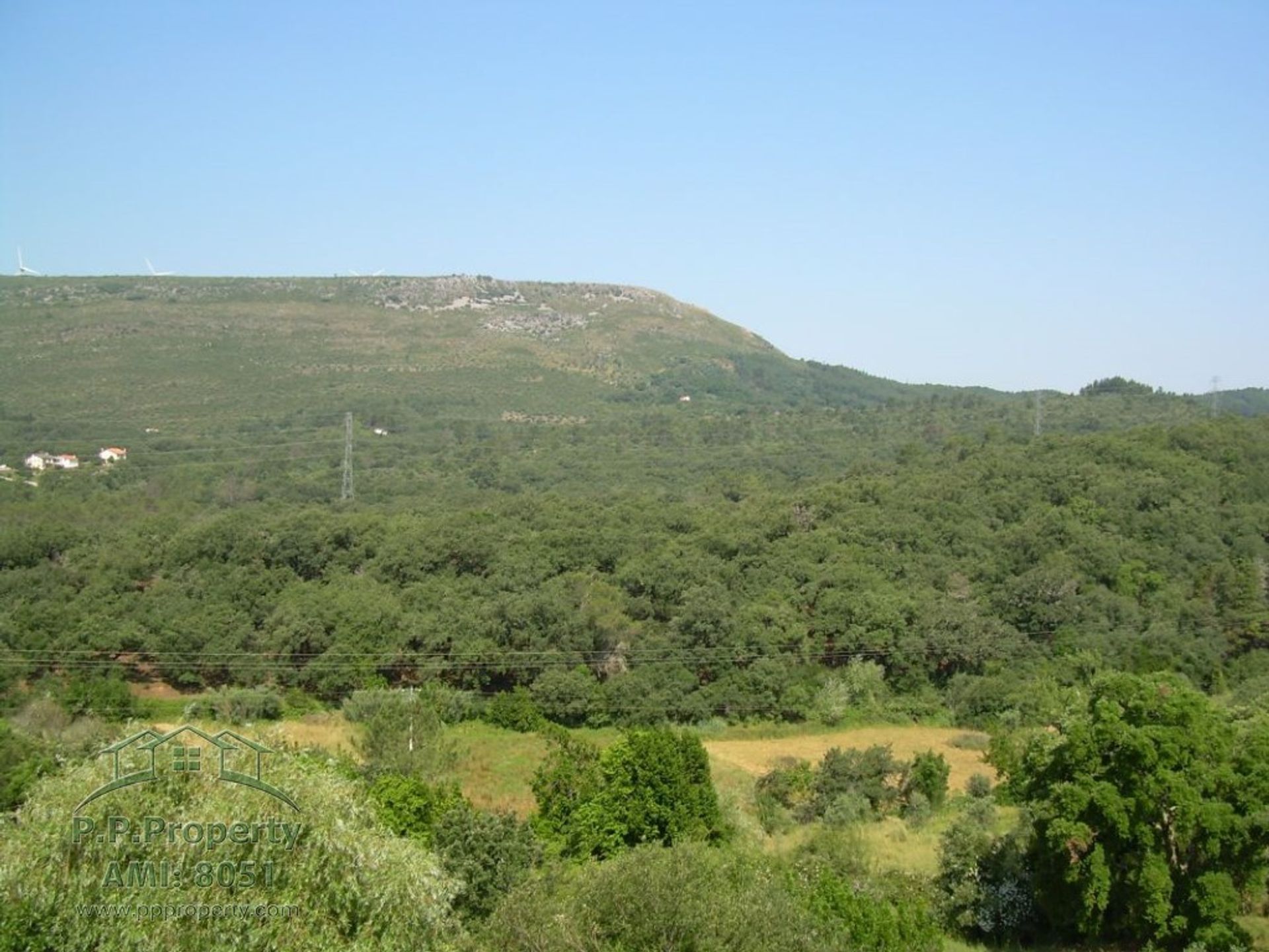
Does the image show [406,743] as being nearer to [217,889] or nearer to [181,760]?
[181,760]

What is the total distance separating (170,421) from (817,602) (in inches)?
2199

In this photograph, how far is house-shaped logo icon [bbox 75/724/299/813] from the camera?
1098cm

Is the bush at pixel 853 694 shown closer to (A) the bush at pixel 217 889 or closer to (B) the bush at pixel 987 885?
(B) the bush at pixel 987 885

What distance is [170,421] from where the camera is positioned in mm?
79188

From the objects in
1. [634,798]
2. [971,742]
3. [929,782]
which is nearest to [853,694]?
[971,742]

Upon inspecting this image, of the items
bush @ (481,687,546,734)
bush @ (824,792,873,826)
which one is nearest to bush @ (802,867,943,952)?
bush @ (824,792,873,826)

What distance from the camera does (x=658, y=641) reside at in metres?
37.7

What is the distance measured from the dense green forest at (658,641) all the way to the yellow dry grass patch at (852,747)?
3.64 feet

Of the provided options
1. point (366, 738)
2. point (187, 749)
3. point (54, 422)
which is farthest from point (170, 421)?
point (187, 749)

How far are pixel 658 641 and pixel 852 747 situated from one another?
8787 mm

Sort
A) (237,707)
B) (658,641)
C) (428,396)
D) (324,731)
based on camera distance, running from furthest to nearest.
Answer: (428,396), (658,641), (237,707), (324,731)

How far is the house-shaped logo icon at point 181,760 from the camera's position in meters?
11.0

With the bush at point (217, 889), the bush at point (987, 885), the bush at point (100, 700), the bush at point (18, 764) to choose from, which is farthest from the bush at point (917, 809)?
the bush at point (100, 700)

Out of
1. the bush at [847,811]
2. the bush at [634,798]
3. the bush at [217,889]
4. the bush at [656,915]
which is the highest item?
the bush at [217,889]
